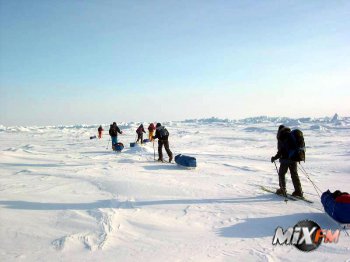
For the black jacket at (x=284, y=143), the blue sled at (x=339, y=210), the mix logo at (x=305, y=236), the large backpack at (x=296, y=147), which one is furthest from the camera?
the black jacket at (x=284, y=143)

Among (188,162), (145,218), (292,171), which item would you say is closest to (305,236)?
(292,171)

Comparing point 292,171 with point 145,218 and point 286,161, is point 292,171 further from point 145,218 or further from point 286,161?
point 145,218

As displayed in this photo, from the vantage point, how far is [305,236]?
14.9 ft

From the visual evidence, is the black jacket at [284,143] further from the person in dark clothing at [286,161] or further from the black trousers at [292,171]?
the black trousers at [292,171]

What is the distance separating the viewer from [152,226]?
16.3 feet

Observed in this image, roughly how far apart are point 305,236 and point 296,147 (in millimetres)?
2560

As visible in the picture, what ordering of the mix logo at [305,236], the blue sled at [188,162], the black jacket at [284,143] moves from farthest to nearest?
the blue sled at [188,162]
the black jacket at [284,143]
the mix logo at [305,236]

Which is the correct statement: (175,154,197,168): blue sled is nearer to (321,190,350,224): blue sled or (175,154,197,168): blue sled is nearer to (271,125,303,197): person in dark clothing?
(271,125,303,197): person in dark clothing

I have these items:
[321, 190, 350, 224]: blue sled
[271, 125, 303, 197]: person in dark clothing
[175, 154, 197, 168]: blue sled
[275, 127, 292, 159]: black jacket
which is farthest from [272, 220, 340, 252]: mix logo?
[175, 154, 197, 168]: blue sled

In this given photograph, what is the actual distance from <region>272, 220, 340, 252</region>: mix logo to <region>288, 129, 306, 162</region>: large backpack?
197 centimetres

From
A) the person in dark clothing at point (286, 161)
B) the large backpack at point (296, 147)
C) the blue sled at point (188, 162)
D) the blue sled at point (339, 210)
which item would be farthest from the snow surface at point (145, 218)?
the blue sled at point (188, 162)

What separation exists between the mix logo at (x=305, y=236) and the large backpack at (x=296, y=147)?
197cm

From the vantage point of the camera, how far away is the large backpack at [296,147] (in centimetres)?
663

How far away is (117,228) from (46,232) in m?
1.07
